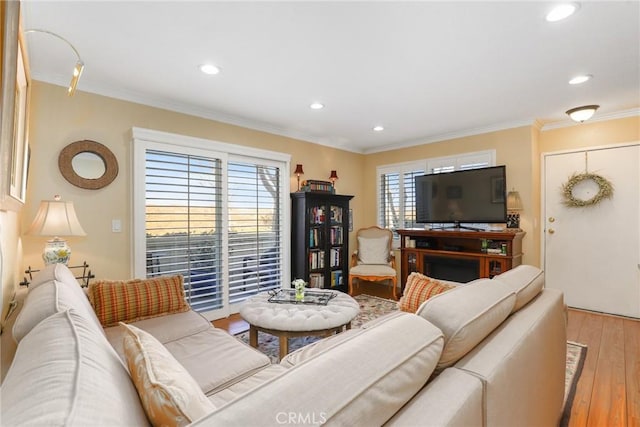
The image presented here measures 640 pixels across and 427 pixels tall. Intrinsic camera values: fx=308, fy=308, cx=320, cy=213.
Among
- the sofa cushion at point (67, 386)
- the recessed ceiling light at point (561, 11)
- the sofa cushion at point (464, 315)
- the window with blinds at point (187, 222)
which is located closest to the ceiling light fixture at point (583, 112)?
the recessed ceiling light at point (561, 11)

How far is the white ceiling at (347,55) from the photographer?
71.3 inches

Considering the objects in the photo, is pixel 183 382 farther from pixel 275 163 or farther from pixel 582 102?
pixel 582 102

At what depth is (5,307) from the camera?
1525 mm

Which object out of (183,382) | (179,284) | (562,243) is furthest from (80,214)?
(562,243)

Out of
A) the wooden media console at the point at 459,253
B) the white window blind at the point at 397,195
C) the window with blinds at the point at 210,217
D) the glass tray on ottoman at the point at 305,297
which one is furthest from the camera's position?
the white window blind at the point at 397,195

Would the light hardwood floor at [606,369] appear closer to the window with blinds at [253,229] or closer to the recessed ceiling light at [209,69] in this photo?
the window with blinds at [253,229]

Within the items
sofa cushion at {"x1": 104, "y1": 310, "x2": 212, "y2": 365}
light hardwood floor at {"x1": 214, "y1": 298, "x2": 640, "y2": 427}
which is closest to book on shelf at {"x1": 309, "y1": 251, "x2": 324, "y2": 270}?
light hardwood floor at {"x1": 214, "y1": 298, "x2": 640, "y2": 427}

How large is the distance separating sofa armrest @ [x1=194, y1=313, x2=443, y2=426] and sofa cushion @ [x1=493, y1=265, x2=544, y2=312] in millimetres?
781

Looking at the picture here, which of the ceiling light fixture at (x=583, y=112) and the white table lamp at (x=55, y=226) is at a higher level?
the ceiling light fixture at (x=583, y=112)

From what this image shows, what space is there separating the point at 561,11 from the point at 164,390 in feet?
8.47

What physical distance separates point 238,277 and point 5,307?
2.28 metres

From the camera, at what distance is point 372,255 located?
4777mm

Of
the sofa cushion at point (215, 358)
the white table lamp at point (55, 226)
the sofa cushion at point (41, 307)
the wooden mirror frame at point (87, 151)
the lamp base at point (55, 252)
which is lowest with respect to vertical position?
the sofa cushion at point (215, 358)

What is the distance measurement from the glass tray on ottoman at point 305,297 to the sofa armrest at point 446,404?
1730 millimetres
